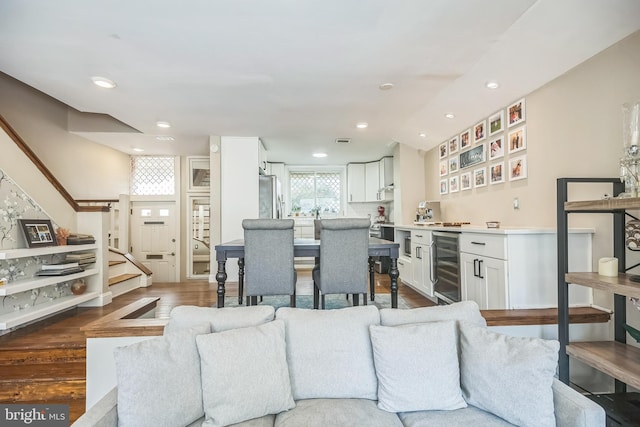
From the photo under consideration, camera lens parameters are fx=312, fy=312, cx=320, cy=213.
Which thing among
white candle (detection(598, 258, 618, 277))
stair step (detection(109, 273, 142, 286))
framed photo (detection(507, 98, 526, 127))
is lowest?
stair step (detection(109, 273, 142, 286))

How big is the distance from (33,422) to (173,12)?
2.89 m

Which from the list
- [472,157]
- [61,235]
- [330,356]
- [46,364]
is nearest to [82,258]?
[61,235]

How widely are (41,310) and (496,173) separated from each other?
4996 millimetres

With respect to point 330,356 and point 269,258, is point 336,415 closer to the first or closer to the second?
point 330,356

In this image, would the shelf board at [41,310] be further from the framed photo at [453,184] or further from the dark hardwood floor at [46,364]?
the framed photo at [453,184]

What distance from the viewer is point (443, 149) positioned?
15.7 feet

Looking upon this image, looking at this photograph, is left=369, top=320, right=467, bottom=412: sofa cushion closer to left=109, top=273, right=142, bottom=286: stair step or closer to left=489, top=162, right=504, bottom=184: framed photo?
left=489, top=162, right=504, bottom=184: framed photo

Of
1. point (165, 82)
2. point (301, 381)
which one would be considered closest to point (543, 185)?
point (301, 381)

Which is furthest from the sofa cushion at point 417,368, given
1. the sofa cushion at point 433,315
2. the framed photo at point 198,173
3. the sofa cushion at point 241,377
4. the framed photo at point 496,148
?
the framed photo at point 198,173

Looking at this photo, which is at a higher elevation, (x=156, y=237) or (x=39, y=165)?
(x=39, y=165)

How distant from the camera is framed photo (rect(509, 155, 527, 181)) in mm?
2994

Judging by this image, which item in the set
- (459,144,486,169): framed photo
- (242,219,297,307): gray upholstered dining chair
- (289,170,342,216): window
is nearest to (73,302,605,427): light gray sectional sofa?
→ (242,219,297,307): gray upholstered dining chair

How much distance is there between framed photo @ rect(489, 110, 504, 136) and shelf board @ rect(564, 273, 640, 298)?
205 centimetres

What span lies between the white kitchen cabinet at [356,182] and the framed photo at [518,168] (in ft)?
13.1
